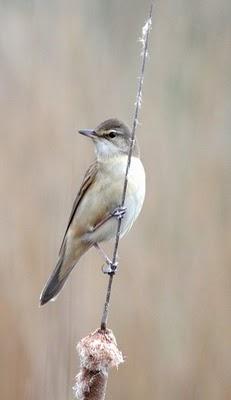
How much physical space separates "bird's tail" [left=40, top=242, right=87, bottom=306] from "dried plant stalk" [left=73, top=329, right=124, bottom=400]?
885mm

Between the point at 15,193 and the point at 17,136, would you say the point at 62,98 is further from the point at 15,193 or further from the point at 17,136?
the point at 15,193

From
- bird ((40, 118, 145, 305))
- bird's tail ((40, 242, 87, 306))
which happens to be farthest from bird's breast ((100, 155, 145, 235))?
bird's tail ((40, 242, 87, 306))

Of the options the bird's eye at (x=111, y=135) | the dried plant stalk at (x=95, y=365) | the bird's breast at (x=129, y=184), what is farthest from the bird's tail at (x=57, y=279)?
the dried plant stalk at (x=95, y=365)

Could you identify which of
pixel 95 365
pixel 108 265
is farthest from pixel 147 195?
pixel 95 365

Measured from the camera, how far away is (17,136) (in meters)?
3.20

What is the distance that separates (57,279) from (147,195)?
91 cm

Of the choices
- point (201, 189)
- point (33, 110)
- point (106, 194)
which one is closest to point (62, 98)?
point (33, 110)

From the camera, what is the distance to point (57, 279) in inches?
96.1

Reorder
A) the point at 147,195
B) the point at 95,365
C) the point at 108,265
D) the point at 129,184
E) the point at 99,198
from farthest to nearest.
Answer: the point at 147,195, the point at 99,198, the point at 129,184, the point at 108,265, the point at 95,365

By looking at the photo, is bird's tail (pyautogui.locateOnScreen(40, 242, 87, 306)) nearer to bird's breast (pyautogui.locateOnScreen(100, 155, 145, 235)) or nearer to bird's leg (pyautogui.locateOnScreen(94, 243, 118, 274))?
bird's leg (pyautogui.locateOnScreen(94, 243, 118, 274))

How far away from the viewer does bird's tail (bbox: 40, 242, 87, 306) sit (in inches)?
92.0

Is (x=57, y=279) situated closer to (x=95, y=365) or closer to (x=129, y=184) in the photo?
(x=129, y=184)

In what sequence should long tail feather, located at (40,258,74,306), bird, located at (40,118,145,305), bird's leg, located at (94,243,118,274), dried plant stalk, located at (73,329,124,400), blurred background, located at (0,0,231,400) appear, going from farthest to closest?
blurred background, located at (0,0,231,400) → bird, located at (40,118,145,305) → long tail feather, located at (40,258,74,306) → bird's leg, located at (94,243,118,274) → dried plant stalk, located at (73,329,124,400)

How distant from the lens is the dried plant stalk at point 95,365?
52.5 inches
